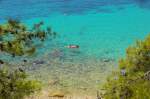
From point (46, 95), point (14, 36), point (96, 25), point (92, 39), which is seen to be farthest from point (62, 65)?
point (14, 36)

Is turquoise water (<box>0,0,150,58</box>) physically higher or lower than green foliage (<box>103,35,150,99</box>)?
higher

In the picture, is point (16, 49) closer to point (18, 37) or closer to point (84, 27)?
point (18, 37)

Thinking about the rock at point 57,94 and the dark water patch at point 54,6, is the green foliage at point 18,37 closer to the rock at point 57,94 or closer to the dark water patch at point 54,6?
the rock at point 57,94

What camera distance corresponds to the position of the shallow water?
2296cm

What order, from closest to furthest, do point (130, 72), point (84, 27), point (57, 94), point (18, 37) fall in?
point (18, 37), point (130, 72), point (57, 94), point (84, 27)

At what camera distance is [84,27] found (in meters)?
32.7

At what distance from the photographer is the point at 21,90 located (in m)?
8.82

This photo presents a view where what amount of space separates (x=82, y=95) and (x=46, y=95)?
1.44m

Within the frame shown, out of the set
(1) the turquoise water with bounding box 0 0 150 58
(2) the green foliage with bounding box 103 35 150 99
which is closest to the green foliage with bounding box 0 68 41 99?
(2) the green foliage with bounding box 103 35 150 99

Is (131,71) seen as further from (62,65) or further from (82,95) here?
(62,65)

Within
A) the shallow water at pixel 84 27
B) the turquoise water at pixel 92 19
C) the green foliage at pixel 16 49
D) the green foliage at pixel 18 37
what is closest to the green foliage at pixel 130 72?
the green foliage at pixel 16 49

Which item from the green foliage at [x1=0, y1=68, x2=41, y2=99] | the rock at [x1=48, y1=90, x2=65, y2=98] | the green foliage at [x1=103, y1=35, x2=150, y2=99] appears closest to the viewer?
the green foliage at [x1=0, y1=68, x2=41, y2=99]

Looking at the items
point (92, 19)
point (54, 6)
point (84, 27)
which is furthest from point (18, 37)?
point (54, 6)

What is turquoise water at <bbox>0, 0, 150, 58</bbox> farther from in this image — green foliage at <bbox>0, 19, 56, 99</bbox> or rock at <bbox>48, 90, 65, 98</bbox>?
green foliage at <bbox>0, 19, 56, 99</bbox>
